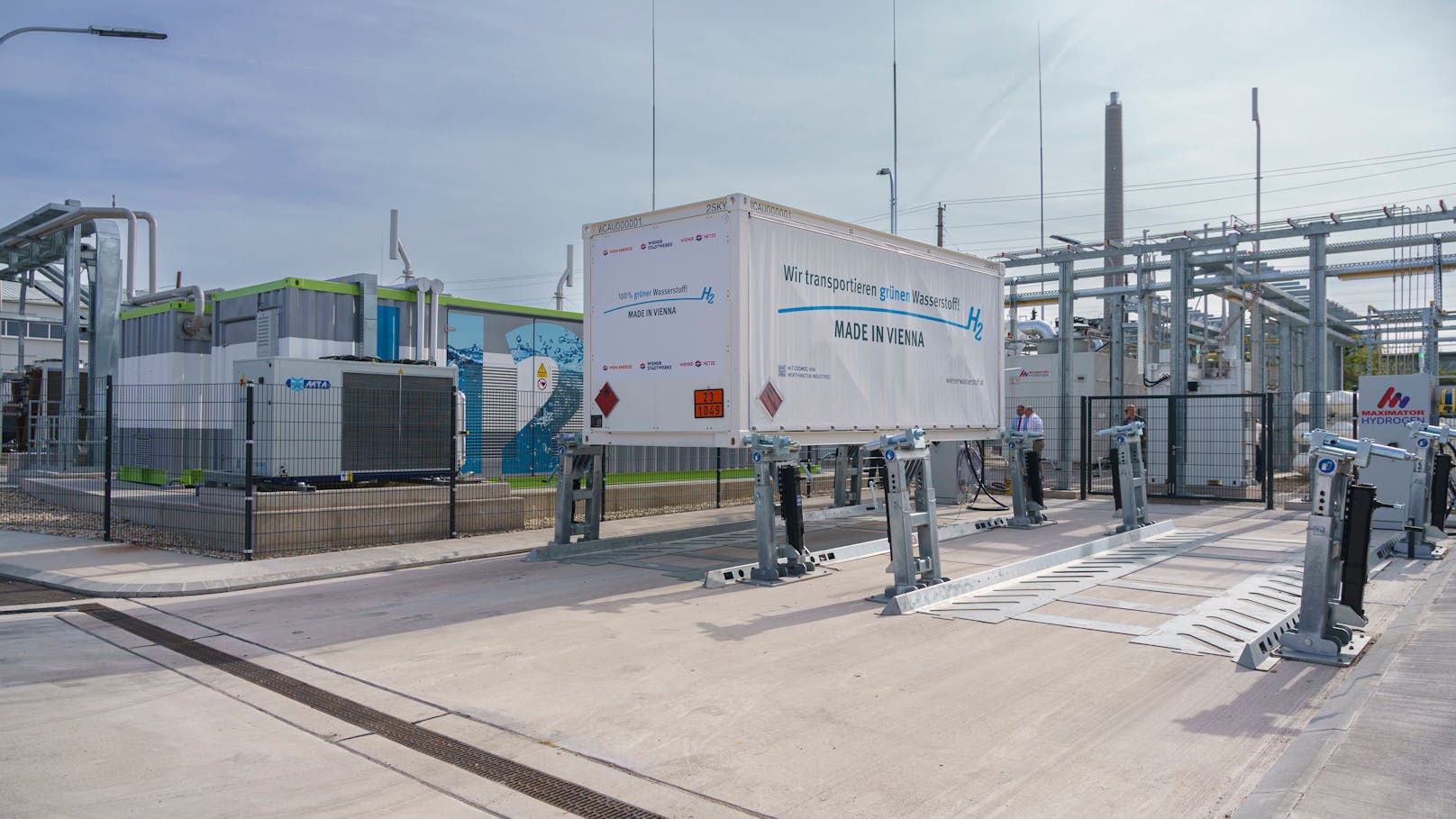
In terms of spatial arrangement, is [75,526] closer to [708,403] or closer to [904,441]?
[708,403]

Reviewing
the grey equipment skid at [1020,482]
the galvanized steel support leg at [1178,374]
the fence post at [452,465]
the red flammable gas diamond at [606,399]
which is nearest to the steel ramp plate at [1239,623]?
the grey equipment skid at [1020,482]

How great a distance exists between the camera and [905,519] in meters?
8.55

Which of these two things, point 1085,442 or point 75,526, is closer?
point 75,526

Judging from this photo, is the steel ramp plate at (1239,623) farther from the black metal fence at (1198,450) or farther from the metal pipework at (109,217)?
the metal pipework at (109,217)

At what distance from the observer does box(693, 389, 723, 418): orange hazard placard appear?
9.72m

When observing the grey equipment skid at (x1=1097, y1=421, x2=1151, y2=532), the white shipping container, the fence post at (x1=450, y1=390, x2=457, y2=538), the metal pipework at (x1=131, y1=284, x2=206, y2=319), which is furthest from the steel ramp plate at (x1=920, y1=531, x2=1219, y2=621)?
the metal pipework at (x1=131, y1=284, x2=206, y2=319)

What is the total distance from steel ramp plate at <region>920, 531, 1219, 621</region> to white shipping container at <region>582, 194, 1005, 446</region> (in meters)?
2.62

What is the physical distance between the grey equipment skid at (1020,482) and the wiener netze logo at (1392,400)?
5105 millimetres

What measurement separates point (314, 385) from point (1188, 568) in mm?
10892

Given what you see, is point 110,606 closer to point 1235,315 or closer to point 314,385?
point 314,385

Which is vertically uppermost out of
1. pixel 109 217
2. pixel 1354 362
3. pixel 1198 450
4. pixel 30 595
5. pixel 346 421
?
pixel 109 217

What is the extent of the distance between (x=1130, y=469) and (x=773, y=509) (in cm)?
583

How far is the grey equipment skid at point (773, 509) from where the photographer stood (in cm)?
957

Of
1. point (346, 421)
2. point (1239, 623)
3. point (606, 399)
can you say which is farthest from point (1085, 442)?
point (346, 421)
